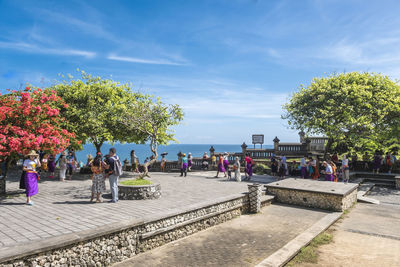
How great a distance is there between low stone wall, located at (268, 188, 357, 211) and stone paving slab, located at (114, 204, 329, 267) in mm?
1232

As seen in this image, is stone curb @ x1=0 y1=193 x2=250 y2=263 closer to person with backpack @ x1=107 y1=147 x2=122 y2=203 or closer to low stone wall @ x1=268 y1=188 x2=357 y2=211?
person with backpack @ x1=107 y1=147 x2=122 y2=203

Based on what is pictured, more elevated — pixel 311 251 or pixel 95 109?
pixel 95 109

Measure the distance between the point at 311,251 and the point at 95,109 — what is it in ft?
54.4

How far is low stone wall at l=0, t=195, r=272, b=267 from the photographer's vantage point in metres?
4.98

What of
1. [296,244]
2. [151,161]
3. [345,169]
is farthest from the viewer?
[345,169]

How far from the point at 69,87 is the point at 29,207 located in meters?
12.7

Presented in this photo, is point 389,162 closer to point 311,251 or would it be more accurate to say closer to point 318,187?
point 318,187

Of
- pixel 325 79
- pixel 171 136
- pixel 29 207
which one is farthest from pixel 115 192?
pixel 325 79

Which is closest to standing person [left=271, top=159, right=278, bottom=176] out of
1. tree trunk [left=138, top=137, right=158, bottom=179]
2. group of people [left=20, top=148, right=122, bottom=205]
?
tree trunk [left=138, top=137, right=158, bottom=179]

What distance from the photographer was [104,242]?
6191 millimetres

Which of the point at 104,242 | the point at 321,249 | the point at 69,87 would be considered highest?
the point at 69,87

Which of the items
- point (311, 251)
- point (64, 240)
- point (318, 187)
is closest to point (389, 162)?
point (318, 187)

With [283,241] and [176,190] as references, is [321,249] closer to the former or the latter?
[283,241]

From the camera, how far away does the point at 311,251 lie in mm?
7234
